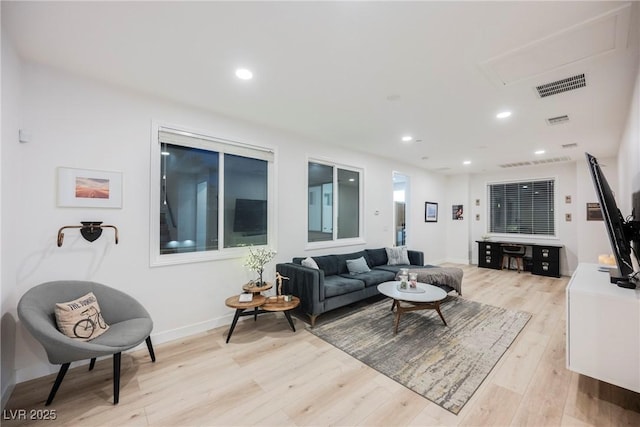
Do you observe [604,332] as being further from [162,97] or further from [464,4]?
[162,97]

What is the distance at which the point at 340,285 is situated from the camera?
367cm

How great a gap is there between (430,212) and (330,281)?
15.5 feet

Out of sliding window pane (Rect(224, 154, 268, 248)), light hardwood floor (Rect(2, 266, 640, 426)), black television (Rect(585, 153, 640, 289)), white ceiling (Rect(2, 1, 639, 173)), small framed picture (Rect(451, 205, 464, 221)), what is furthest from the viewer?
small framed picture (Rect(451, 205, 464, 221))

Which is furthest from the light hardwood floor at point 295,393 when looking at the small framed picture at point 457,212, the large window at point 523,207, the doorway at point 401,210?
the small framed picture at point 457,212

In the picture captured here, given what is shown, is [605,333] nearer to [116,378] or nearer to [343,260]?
[343,260]

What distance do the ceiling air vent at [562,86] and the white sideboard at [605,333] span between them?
190 centimetres

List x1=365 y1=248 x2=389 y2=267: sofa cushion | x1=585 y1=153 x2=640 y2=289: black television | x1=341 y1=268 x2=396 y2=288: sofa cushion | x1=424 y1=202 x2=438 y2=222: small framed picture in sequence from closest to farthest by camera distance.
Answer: x1=585 y1=153 x2=640 y2=289: black television < x1=341 y1=268 x2=396 y2=288: sofa cushion < x1=365 y1=248 x2=389 y2=267: sofa cushion < x1=424 y1=202 x2=438 y2=222: small framed picture

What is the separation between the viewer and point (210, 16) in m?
1.79

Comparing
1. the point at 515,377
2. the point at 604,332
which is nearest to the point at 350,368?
the point at 515,377

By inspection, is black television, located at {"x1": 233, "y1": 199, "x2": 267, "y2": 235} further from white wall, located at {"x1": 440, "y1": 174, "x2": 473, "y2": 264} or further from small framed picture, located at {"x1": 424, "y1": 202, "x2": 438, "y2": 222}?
white wall, located at {"x1": 440, "y1": 174, "x2": 473, "y2": 264}

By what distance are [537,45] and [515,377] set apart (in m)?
2.77

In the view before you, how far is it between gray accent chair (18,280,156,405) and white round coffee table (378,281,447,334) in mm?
2608

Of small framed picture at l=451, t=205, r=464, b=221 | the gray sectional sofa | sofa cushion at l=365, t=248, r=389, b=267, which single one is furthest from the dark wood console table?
sofa cushion at l=365, t=248, r=389, b=267

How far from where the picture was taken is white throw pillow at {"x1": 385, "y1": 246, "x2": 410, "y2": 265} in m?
5.21
